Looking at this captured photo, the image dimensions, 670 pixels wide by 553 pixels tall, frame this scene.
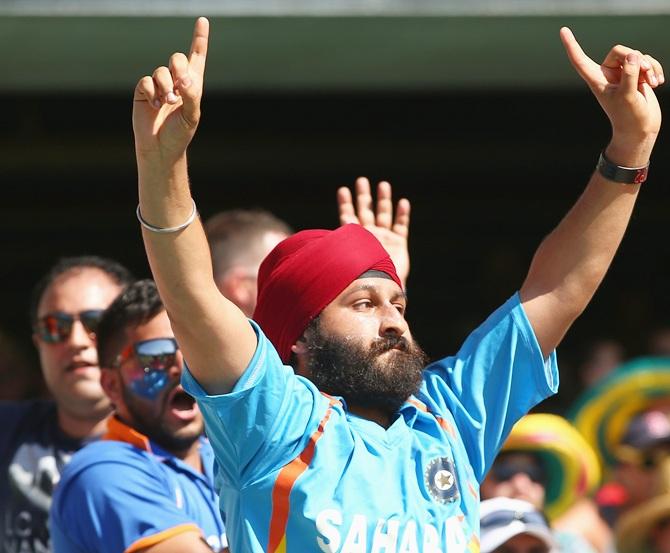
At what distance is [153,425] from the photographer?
3.64 m

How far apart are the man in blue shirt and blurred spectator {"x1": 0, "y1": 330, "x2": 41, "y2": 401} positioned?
138 inches

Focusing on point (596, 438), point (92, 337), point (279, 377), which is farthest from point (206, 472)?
point (596, 438)

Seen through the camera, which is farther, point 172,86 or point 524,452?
point 524,452

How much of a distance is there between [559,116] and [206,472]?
5985 mm

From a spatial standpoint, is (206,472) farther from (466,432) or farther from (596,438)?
(596,438)

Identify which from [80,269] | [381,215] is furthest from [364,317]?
[80,269]

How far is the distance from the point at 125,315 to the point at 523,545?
1.32 m

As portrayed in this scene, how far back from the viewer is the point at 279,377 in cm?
283

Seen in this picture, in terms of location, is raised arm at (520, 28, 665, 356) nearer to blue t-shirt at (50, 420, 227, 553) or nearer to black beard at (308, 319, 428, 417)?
black beard at (308, 319, 428, 417)

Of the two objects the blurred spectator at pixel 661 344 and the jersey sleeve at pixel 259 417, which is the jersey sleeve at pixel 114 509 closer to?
the jersey sleeve at pixel 259 417

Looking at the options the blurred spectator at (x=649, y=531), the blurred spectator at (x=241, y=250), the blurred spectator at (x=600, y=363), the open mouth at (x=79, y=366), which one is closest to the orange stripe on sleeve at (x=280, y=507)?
the blurred spectator at (x=241, y=250)

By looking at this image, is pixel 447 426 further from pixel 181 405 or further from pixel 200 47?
pixel 200 47

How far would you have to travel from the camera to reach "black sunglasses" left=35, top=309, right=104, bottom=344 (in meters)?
4.27

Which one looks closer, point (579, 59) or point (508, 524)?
point (579, 59)
